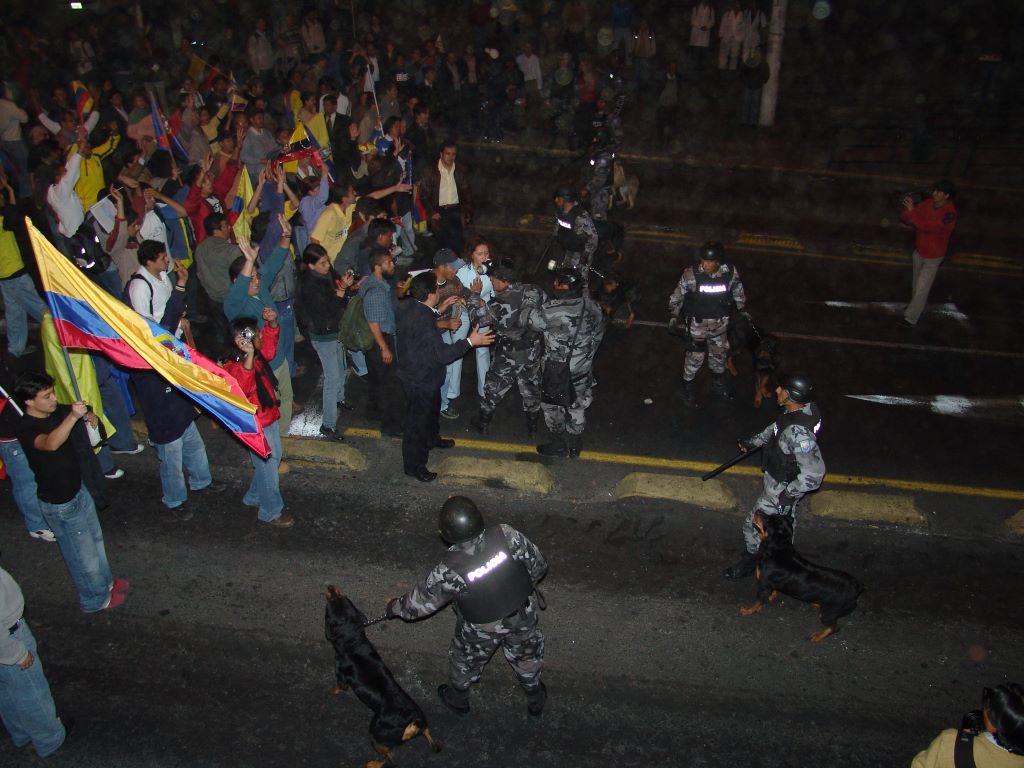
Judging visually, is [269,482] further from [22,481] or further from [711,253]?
[711,253]

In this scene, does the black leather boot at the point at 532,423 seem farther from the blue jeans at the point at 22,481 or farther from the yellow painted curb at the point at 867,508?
the blue jeans at the point at 22,481

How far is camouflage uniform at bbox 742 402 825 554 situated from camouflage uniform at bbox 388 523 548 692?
2.16 m

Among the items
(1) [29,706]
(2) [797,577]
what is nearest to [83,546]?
(1) [29,706]

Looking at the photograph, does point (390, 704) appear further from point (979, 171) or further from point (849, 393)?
point (979, 171)

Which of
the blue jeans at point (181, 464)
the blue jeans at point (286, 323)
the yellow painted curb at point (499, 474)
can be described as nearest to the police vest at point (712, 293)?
the yellow painted curb at point (499, 474)

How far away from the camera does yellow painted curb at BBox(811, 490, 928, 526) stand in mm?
7453

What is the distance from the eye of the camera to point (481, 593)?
4875 mm

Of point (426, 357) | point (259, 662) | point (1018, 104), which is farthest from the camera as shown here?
point (1018, 104)

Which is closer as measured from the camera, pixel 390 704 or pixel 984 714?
pixel 984 714

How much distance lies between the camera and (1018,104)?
64.4ft

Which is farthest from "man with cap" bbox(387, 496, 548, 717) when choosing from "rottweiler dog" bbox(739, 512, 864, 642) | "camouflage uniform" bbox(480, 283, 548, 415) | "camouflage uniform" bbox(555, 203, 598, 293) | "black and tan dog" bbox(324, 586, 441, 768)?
"camouflage uniform" bbox(555, 203, 598, 293)

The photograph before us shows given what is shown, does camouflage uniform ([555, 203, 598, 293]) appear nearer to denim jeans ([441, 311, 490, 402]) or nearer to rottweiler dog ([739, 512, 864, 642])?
denim jeans ([441, 311, 490, 402])

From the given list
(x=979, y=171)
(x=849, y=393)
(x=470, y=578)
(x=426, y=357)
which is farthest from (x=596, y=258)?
(x=979, y=171)

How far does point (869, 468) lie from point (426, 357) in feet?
15.6
